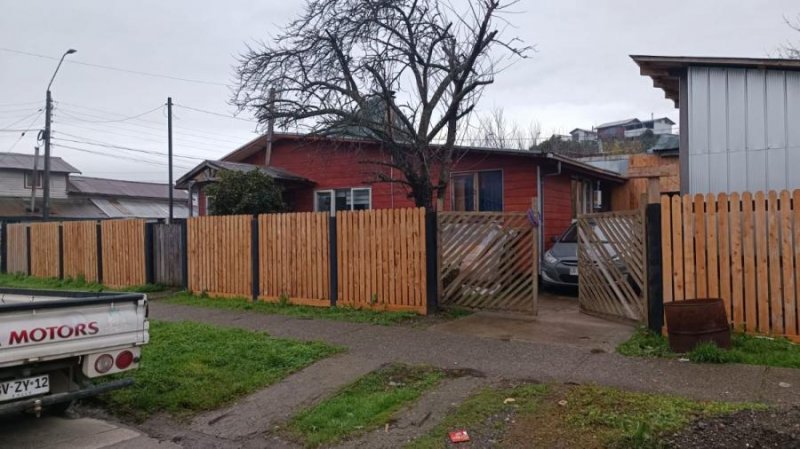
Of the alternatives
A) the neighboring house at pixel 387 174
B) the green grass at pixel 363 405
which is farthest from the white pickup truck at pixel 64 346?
the neighboring house at pixel 387 174

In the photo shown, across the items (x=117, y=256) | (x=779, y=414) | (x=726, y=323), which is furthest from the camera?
(x=117, y=256)

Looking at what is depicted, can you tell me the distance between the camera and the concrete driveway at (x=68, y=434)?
205 inches

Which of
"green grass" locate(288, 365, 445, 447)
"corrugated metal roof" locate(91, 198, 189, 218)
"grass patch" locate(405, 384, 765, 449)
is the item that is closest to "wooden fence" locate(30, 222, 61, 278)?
"green grass" locate(288, 365, 445, 447)

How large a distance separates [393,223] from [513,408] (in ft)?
17.9

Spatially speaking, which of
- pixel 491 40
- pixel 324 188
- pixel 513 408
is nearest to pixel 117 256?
pixel 324 188

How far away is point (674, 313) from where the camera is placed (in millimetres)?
6762

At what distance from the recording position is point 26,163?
44656 millimetres

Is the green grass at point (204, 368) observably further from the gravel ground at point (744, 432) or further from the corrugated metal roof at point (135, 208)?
the corrugated metal roof at point (135, 208)

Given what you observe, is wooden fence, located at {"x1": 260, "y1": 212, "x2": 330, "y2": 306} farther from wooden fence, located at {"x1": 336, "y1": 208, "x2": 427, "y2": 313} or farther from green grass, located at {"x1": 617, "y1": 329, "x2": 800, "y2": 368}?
green grass, located at {"x1": 617, "y1": 329, "x2": 800, "y2": 368}

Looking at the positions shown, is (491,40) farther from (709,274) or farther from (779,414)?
(779,414)

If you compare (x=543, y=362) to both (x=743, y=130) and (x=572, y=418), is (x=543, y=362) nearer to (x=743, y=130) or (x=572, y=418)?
(x=572, y=418)

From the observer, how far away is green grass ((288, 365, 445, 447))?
516 centimetres

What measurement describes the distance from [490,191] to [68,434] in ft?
38.9

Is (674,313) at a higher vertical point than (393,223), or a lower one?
lower
